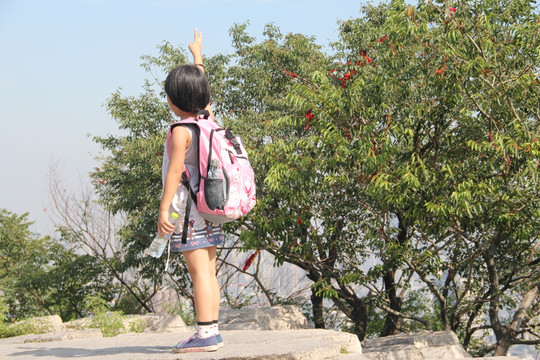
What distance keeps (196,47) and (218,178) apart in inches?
50.3

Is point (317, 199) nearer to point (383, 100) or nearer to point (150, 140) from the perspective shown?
point (383, 100)

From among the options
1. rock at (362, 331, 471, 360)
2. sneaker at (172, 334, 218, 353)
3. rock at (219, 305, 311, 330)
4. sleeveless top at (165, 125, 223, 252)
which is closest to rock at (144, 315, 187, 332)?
rock at (219, 305, 311, 330)

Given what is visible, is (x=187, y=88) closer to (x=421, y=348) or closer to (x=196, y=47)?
(x=196, y=47)

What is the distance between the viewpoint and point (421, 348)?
8.97 m

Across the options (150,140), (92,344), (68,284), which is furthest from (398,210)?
(68,284)

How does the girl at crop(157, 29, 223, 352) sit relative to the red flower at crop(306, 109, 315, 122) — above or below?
below

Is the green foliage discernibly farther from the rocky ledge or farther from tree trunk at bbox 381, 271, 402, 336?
the rocky ledge

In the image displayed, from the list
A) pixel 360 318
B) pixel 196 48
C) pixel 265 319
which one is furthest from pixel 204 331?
pixel 360 318

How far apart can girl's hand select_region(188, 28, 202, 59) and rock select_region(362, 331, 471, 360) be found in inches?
215

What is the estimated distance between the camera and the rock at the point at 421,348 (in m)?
8.80

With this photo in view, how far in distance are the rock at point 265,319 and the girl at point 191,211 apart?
261 inches

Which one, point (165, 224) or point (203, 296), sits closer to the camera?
point (165, 224)

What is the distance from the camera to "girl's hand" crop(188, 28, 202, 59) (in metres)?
4.65

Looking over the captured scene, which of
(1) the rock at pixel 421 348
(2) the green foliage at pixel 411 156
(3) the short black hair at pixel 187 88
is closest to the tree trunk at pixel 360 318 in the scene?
(2) the green foliage at pixel 411 156
